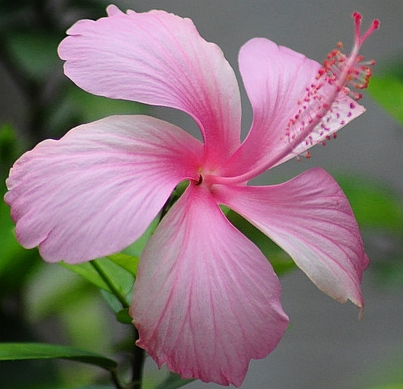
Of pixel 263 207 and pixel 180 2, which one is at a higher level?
pixel 263 207

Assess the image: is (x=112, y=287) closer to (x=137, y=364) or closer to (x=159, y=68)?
(x=137, y=364)

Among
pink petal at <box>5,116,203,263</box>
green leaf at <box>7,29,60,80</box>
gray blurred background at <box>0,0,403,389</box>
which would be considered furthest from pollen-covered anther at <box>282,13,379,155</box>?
gray blurred background at <box>0,0,403,389</box>

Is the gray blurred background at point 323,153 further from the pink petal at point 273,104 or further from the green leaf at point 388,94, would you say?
the pink petal at point 273,104

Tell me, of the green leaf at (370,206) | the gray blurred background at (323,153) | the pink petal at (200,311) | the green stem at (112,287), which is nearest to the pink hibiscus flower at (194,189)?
the pink petal at (200,311)

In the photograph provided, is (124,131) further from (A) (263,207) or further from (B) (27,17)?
(B) (27,17)

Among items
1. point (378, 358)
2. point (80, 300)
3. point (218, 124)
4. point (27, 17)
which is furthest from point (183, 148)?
point (378, 358)

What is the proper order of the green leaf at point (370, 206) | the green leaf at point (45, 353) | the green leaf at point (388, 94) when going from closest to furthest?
the green leaf at point (45, 353)
the green leaf at point (388, 94)
the green leaf at point (370, 206)

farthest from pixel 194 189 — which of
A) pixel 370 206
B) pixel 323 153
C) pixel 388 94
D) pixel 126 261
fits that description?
pixel 323 153
